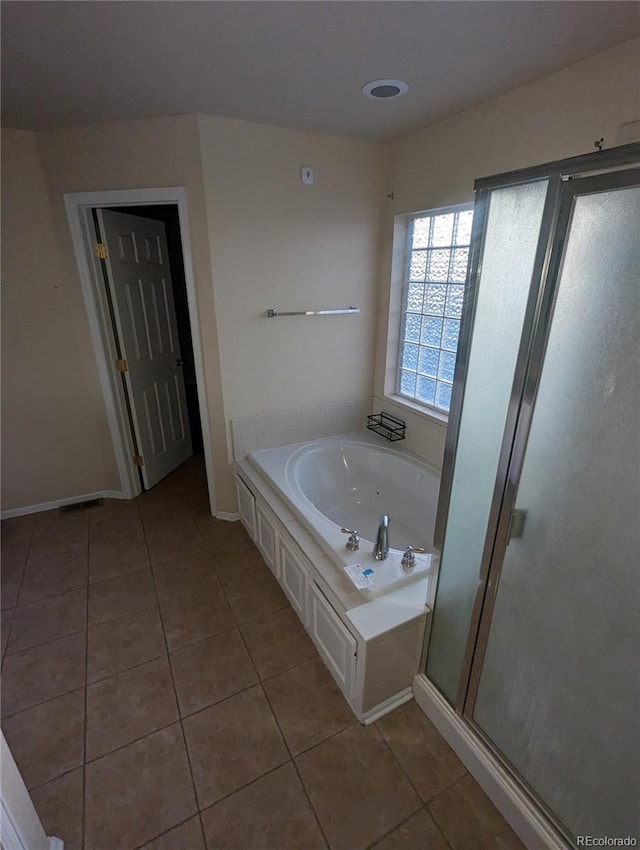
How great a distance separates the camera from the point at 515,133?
5.64ft

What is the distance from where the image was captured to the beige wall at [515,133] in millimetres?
1380

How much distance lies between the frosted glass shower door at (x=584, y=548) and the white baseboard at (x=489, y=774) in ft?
0.20

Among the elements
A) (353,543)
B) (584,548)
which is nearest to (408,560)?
(353,543)

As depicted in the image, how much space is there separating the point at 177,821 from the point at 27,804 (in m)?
0.48

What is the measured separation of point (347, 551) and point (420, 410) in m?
1.16

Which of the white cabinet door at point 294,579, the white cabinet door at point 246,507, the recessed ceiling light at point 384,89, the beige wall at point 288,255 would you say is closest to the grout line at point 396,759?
the white cabinet door at point 294,579

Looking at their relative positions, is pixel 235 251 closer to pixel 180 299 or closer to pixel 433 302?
pixel 433 302

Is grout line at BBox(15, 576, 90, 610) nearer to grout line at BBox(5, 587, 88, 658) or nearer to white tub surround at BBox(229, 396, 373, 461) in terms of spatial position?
grout line at BBox(5, 587, 88, 658)

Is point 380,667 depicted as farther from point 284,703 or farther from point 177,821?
point 177,821

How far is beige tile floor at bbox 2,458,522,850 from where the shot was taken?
1.28m

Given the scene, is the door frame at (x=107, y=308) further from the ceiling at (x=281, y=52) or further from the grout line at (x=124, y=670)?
the grout line at (x=124, y=670)

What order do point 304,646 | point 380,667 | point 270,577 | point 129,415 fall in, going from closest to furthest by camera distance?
point 380,667 → point 304,646 → point 270,577 → point 129,415

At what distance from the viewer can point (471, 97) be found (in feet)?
5.81

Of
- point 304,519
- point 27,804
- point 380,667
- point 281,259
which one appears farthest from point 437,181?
point 27,804
